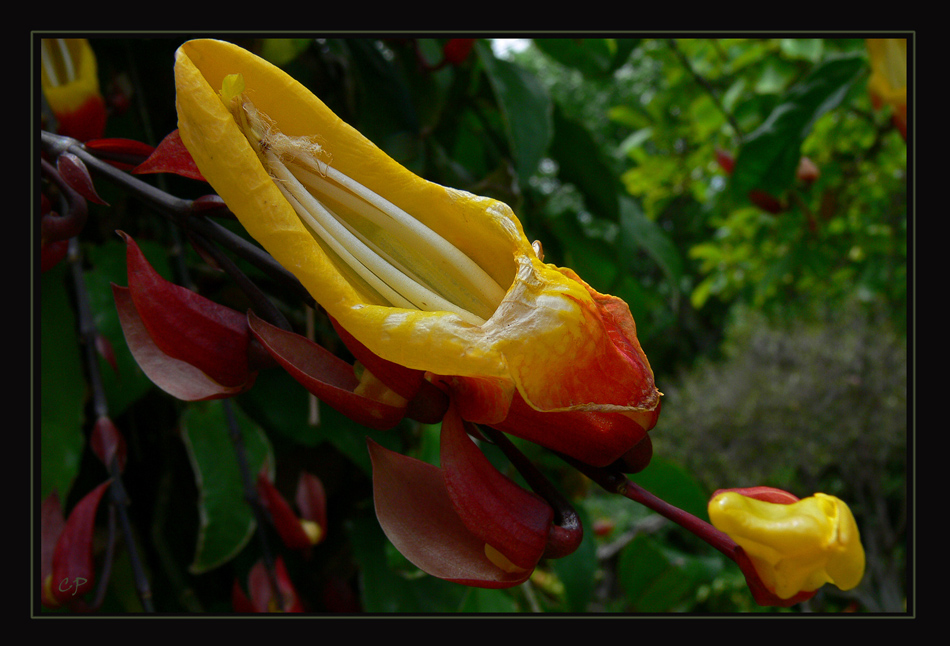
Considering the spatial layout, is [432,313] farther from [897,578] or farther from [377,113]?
[897,578]

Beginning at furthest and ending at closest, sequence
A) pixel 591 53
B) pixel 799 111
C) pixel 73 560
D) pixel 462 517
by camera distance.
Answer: pixel 799 111
pixel 591 53
pixel 73 560
pixel 462 517

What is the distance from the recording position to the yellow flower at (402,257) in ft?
0.84

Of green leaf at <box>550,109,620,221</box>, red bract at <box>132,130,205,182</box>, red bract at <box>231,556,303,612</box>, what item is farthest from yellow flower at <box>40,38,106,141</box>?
green leaf at <box>550,109,620,221</box>

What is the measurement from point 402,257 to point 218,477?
0.40 m

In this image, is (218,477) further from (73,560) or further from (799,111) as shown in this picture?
(799,111)

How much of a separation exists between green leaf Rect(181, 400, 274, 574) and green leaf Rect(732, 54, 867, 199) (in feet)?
2.71

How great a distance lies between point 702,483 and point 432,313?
3124 millimetres

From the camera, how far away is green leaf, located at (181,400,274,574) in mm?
595

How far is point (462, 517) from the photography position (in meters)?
0.27

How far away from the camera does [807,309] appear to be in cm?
367

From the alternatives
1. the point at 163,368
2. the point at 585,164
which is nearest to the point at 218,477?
the point at 163,368

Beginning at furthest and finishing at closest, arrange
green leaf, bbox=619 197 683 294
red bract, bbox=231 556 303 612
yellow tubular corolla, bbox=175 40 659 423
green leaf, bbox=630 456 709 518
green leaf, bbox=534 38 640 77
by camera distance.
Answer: green leaf, bbox=619 197 683 294 < green leaf, bbox=534 38 640 77 < green leaf, bbox=630 456 709 518 < red bract, bbox=231 556 303 612 < yellow tubular corolla, bbox=175 40 659 423

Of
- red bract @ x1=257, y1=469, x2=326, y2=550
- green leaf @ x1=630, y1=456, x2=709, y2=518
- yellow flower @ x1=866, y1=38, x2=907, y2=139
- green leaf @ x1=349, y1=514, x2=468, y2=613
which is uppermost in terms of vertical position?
yellow flower @ x1=866, y1=38, x2=907, y2=139

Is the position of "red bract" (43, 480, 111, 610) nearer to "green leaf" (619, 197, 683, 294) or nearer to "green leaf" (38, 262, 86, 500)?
"green leaf" (38, 262, 86, 500)
